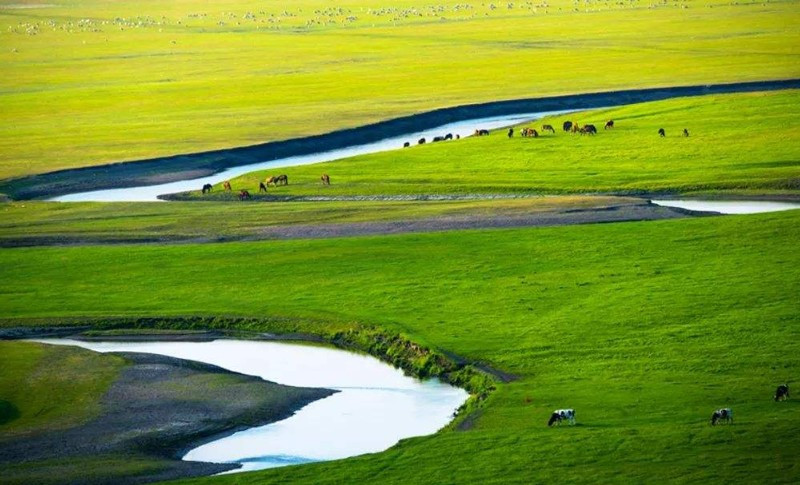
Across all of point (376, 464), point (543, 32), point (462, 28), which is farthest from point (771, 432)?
point (462, 28)

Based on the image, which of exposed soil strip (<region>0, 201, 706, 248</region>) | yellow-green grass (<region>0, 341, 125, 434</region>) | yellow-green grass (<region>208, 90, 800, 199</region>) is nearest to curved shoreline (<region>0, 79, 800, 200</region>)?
yellow-green grass (<region>208, 90, 800, 199</region>)

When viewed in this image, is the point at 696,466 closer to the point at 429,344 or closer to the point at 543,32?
the point at 429,344

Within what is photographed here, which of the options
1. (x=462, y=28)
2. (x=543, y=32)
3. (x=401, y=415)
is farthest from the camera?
(x=462, y=28)

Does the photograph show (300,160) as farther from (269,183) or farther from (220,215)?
(220,215)

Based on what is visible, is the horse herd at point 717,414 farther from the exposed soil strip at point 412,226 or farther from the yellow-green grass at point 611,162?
the yellow-green grass at point 611,162

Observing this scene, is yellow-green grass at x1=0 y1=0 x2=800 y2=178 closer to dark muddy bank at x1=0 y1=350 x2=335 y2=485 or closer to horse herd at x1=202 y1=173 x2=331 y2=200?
horse herd at x1=202 y1=173 x2=331 y2=200

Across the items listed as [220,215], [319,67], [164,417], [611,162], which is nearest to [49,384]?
[164,417]

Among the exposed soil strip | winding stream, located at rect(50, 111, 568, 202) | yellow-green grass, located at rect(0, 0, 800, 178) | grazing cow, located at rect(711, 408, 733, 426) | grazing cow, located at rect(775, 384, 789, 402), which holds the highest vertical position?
yellow-green grass, located at rect(0, 0, 800, 178)
